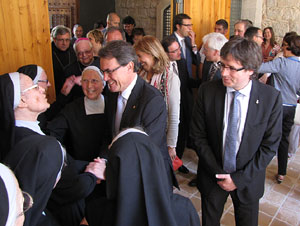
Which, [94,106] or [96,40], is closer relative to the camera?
[94,106]

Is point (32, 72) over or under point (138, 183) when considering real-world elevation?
over

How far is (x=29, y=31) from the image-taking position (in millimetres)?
3266

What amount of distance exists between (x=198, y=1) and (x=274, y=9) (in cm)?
256

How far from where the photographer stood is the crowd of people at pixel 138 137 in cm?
128

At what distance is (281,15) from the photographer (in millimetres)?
6590

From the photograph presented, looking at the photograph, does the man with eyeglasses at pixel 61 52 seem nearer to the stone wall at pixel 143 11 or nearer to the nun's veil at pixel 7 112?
the nun's veil at pixel 7 112

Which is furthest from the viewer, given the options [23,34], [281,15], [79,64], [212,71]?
[281,15]

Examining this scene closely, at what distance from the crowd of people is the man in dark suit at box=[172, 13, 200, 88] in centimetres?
85

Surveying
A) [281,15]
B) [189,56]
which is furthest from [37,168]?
[281,15]

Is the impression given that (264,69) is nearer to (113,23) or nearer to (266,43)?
(266,43)

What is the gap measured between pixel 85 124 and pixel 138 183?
160 centimetres

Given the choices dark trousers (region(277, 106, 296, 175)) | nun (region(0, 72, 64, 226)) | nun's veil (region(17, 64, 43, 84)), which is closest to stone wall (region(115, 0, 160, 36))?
dark trousers (region(277, 106, 296, 175))

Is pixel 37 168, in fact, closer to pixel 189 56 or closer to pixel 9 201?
pixel 9 201

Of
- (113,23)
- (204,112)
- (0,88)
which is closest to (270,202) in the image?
(204,112)
